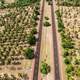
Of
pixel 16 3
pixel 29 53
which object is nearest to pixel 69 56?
pixel 29 53

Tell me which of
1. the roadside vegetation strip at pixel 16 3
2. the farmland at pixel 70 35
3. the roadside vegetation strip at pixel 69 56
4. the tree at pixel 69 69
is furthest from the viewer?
the roadside vegetation strip at pixel 16 3

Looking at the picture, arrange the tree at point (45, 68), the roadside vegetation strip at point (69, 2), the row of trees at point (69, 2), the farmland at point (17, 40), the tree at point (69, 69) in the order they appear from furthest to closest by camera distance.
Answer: the row of trees at point (69, 2) < the roadside vegetation strip at point (69, 2) < the farmland at point (17, 40) < the tree at point (45, 68) < the tree at point (69, 69)

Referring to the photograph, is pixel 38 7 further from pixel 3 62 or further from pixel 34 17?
pixel 3 62

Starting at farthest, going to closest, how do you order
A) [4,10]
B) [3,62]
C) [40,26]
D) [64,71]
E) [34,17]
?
1. [4,10]
2. [34,17]
3. [40,26]
4. [3,62]
5. [64,71]

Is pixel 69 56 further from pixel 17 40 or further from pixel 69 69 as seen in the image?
pixel 17 40

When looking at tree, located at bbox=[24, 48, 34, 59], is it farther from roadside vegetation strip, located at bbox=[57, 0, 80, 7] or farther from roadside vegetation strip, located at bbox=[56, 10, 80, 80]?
roadside vegetation strip, located at bbox=[57, 0, 80, 7]

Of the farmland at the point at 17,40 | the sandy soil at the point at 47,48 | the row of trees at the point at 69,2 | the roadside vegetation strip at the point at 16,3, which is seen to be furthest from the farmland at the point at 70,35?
the roadside vegetation strip at the point at 16,3

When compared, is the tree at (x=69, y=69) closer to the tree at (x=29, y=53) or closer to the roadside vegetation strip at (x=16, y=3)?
the tree at (x=29, y=53)

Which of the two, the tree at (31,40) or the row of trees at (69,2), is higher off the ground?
the row of trees at (69,2)

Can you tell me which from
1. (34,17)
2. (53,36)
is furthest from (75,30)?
(34,17)

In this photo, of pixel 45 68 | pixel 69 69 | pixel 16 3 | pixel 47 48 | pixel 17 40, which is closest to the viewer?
pixel 69 69

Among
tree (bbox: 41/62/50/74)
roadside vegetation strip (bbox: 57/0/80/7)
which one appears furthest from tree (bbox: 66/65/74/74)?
roadside vegetation strip (bbox: 57/0/80/7)
